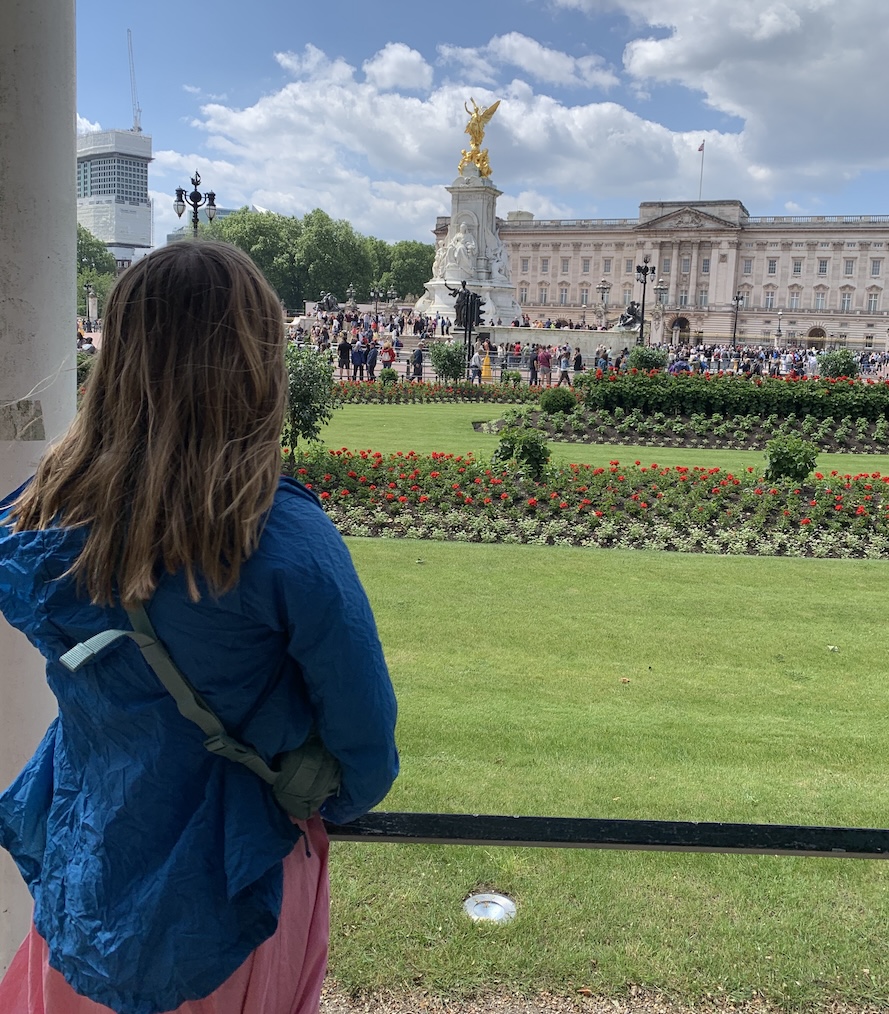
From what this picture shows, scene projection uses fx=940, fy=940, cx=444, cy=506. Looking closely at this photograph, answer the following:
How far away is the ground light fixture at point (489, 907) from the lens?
2.78 meters

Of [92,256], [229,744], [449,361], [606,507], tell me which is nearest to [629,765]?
[229,744]

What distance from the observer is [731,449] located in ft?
51.2

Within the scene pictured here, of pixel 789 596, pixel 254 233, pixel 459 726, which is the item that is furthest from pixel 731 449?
pixel 254 233

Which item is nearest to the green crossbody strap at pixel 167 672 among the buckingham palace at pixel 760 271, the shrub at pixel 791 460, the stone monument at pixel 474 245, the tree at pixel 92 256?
the shrub at pixel 791 460

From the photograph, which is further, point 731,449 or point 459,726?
point 731,449

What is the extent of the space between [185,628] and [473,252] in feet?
162

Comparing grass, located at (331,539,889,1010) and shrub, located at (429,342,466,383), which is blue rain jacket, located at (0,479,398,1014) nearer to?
grass, located at (331,539,889,1010)

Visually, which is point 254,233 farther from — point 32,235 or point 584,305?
point 32,235

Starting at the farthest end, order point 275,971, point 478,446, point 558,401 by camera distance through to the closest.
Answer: point 558,401
point 478,446
point 275,971

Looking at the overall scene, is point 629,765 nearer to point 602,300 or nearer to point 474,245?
point 474,245

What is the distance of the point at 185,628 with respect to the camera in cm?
123

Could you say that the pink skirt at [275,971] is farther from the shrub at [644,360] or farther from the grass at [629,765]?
the shrub at [644,360]

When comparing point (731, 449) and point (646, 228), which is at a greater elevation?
point (646, 228)

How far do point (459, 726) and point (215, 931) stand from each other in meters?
3.17
